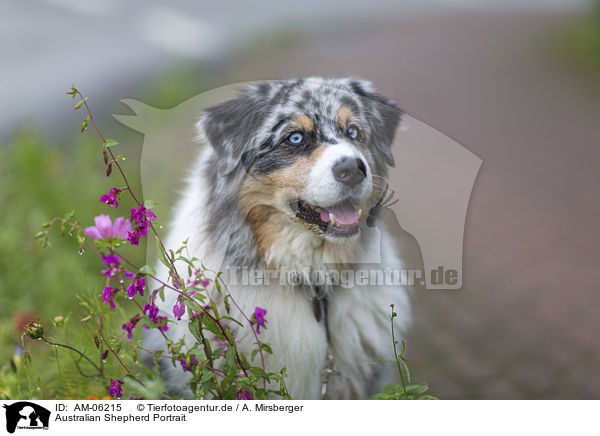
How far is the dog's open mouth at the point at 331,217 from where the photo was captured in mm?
1818

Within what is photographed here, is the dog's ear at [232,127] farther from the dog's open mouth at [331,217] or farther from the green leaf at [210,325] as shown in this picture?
the green leaf at [210,325]

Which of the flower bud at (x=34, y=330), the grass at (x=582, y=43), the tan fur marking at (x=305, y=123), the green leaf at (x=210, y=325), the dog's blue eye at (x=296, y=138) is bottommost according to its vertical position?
the flower bud at (x=34, y=330)

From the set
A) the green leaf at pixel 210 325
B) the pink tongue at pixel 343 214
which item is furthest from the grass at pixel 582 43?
the green leaf at pixel 210 325

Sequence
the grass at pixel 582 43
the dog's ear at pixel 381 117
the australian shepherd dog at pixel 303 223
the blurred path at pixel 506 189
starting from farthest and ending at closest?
the grass at pixel 582 43, the blurred path at pixel 506 189, the dog's ear at pixel 381 117, the australian shepherd dog at pixel 303 223

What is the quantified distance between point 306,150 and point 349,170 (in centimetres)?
17

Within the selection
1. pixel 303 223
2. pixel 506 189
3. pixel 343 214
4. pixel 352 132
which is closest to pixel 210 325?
pixel 303 223

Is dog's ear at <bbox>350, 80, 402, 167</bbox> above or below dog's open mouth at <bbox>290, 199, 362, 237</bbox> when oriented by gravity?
above

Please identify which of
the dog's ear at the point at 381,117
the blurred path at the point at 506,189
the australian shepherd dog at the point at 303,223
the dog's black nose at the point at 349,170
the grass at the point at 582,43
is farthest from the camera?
the grass at the point at 582,43

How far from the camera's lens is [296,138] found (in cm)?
179

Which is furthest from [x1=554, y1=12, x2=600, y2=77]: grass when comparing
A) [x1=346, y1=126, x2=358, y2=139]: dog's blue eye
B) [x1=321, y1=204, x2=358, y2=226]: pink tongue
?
[x1=321, y1=204, x2=358, y2=226]: pink tongue

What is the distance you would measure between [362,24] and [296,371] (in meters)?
4.17

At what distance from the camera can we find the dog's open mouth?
182 centimetres

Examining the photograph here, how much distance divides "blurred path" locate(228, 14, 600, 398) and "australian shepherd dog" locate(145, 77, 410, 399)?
33cm
